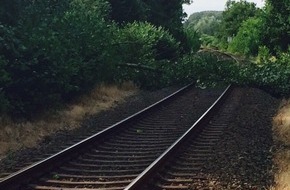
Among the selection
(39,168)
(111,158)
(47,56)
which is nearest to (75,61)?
(47,56)

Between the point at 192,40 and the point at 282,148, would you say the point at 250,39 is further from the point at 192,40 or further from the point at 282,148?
the point at 282,148

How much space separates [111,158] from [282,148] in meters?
3.61

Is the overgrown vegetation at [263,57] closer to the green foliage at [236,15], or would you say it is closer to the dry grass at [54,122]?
the dry grass at [54,122]

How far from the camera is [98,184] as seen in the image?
7.28 meters

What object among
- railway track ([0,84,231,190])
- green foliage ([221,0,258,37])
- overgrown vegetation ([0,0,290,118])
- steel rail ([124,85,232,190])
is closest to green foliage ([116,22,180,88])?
overgrown vegetation ([0,0,290,118])

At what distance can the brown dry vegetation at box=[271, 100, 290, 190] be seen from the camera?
770cm

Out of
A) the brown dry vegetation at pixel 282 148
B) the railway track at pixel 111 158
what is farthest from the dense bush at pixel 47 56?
the brown dry vegetation at pixel 282 148

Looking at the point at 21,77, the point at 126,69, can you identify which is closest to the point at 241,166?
the point at 21,77

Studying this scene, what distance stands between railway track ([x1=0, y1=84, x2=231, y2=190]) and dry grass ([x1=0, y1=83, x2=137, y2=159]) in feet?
5.20

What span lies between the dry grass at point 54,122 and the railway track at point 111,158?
1.59 m

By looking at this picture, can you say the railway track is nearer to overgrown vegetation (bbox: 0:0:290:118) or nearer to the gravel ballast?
the gravel ballast

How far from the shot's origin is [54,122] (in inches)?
499

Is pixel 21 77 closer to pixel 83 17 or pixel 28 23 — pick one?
pixel 28 23

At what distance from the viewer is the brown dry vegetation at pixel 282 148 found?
7.70 meters
